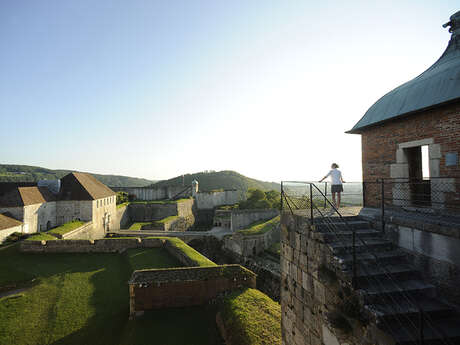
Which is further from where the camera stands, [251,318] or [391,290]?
[251,318]

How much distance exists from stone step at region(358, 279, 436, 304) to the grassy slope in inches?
200

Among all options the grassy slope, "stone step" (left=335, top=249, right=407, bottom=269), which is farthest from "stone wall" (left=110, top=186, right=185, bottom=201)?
"stone step" (left=335, top=249, right=407, bottom=269)

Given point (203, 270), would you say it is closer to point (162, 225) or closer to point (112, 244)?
point (112, 244)

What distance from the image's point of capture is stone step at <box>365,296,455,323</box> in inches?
117

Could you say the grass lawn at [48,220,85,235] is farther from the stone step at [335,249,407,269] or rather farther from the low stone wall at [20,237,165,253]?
the stone step at [335,249,407,269]

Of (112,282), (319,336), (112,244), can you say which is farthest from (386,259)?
(112,244)

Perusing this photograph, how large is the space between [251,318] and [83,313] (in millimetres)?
6838

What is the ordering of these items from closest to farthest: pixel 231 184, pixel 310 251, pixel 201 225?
pixel 310 251 < pixel 201 225 < pixel 231 184

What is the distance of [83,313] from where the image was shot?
916 cm

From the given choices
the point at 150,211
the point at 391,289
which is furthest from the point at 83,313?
the point at 150,211

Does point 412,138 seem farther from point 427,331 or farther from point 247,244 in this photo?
point 247,244

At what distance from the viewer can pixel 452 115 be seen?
5.14m

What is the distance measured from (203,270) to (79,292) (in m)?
6.00

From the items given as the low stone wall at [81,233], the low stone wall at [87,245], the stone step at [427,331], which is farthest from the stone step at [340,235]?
the low stone wall at [81,233]
